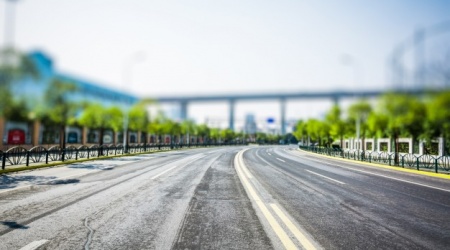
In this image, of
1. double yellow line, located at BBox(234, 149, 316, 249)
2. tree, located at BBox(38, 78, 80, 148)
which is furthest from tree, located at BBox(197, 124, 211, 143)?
double yellow line, located at BBox(234, 149, 316, 249)

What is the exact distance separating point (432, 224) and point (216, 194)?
17.0ft

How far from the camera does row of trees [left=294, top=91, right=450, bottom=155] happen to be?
13513 millimetres

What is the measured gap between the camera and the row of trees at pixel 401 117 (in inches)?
532

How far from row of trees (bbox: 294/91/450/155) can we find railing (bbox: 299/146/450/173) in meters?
1.54

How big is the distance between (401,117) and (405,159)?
3494 mm

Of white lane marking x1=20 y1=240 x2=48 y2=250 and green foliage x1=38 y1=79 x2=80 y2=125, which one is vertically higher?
green foliage x1=38 y1=79 x2=80 y2=125

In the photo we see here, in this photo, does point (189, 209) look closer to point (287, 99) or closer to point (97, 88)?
point (97, 88)

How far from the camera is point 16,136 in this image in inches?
1228

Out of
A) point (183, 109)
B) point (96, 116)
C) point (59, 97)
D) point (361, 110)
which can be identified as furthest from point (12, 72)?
point (183, 109)

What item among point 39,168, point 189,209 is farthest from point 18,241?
point 39,168

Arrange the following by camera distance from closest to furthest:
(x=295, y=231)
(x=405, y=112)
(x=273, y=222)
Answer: (x=295, y=231) → (x=273, y=222) → (x=405, y=112)

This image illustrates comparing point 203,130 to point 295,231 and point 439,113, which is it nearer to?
point 439,113

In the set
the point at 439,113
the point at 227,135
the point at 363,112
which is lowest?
the point at 227,135

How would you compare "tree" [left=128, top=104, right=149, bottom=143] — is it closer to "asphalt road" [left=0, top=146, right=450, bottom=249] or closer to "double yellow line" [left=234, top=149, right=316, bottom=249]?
"asphalt road" [left=0, top=146, right=450, bottom=249]
